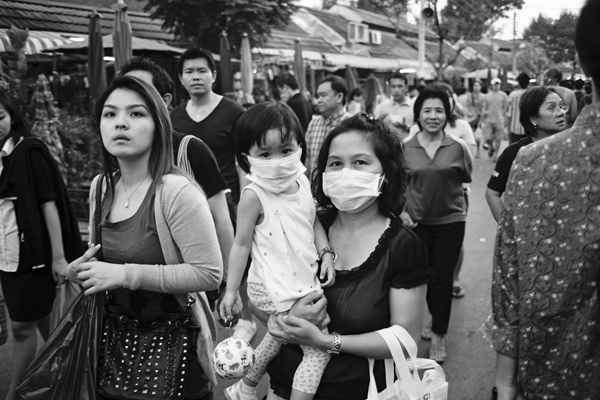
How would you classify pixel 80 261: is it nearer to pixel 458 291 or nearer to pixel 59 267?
pixel 59 267

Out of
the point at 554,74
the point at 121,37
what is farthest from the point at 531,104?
the point at 121,37

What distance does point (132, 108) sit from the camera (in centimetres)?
228

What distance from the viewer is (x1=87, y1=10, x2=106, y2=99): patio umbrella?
9.33 m

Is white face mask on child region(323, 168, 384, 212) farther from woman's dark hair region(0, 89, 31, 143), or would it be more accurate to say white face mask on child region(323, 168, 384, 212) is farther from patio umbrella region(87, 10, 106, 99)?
patio umbrella region(87, 10, 106, 99)

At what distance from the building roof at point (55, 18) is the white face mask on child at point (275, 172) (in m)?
14.8

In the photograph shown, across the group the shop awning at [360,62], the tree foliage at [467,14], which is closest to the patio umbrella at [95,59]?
the shop awning at [360,62]

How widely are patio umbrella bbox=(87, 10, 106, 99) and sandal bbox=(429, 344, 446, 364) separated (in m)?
7.13

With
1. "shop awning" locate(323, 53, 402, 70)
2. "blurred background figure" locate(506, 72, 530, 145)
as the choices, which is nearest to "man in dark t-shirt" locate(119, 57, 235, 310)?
"blurred background figure" locate(506, 72, 530, 145)

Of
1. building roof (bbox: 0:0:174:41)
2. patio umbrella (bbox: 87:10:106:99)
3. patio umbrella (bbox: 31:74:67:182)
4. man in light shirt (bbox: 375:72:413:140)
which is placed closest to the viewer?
man in light shirt (bbox: 375:72:413:140)

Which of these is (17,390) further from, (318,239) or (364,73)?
(364,73)

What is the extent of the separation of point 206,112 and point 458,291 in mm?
3313

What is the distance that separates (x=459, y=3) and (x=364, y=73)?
7951 millimetres

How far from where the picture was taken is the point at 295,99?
28.3 feet

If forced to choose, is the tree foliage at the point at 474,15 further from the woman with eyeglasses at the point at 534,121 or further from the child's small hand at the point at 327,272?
the child's small hand at the point at 327,272
